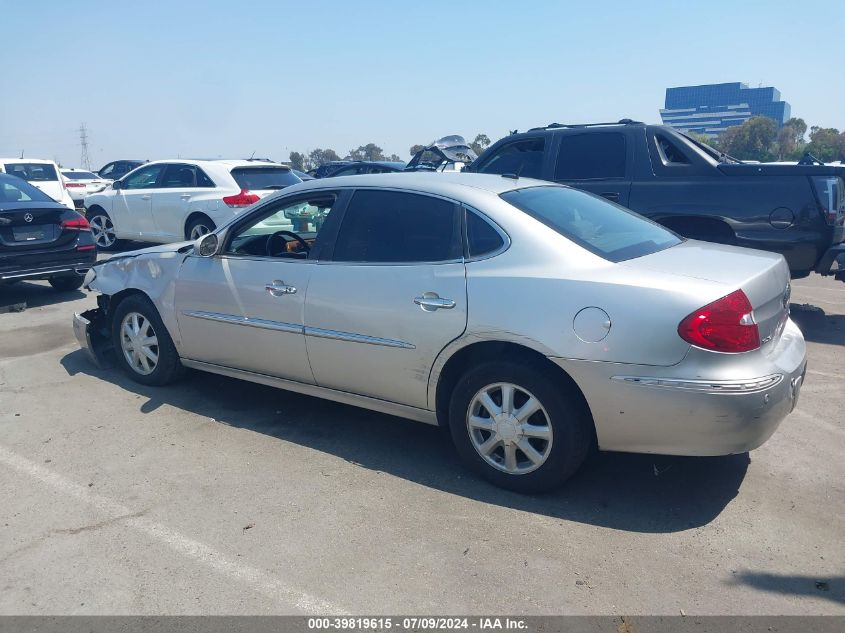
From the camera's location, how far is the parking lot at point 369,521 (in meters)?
2.89

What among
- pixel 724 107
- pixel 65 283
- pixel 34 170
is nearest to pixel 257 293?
pixel 65 283

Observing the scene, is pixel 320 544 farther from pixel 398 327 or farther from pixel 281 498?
pixel 398 327

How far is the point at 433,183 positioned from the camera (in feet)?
13.9

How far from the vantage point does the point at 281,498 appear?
3.70m

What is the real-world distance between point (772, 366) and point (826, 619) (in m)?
1.15

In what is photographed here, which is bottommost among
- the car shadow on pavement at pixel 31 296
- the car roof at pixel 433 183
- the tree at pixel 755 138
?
the tree at pixel 755 138

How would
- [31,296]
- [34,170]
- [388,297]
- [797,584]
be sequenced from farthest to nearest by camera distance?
1. [34,170]
2. [31,296]
3. [388,297]
4. [797,584]

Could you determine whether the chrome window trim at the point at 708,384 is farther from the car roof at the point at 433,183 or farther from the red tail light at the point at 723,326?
the car roof at the point at 433,183

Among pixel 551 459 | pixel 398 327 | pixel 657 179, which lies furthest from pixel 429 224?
pixel 657 179

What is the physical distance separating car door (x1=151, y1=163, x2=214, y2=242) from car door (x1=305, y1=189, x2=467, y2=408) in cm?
740

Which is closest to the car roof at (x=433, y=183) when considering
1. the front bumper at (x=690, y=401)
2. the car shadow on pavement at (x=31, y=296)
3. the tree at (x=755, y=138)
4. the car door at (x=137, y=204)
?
the front bumper at (x=690, y=401)

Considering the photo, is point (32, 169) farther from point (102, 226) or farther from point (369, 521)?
point (369, 521)

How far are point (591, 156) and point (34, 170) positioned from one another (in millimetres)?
13119

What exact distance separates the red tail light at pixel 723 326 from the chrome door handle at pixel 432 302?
46.7 inches
